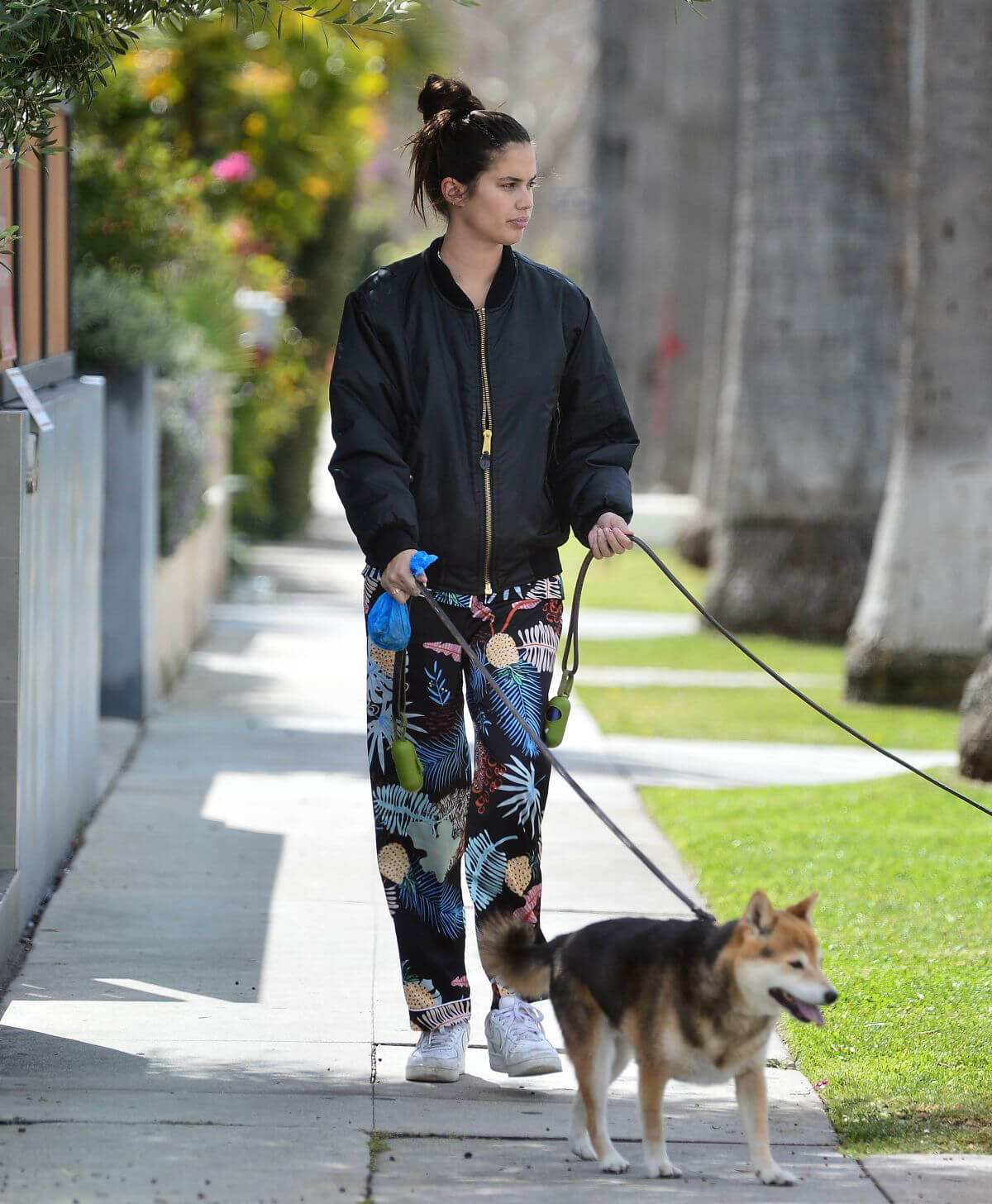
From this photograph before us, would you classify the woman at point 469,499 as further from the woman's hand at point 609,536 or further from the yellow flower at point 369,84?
the yellow flower at point 369,84

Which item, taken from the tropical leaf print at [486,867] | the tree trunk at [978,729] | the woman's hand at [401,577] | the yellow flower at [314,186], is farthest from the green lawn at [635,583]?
the woman's hand at [401,577]

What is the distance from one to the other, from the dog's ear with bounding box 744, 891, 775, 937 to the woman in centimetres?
102

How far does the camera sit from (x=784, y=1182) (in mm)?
4027

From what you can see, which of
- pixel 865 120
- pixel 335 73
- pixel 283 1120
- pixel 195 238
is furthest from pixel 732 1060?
pixel 335 73

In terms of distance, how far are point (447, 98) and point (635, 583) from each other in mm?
16792

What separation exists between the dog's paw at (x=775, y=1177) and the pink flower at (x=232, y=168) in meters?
13.3

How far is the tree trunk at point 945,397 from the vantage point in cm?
1152

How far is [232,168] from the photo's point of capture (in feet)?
54.1

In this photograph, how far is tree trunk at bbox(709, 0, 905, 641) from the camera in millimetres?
14844

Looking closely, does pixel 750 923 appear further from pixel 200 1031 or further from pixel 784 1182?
pixel 200 1031

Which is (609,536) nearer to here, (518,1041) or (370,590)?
(370,590)

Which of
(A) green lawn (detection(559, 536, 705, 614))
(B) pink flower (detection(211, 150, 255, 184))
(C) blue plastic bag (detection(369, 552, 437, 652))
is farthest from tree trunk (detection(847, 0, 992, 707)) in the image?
(C) blue plastic bag (detection(369, 552, 437, 652))

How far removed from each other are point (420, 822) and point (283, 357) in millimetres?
15526

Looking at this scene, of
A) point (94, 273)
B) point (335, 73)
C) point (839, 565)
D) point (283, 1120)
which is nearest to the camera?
point (283, 1120)
